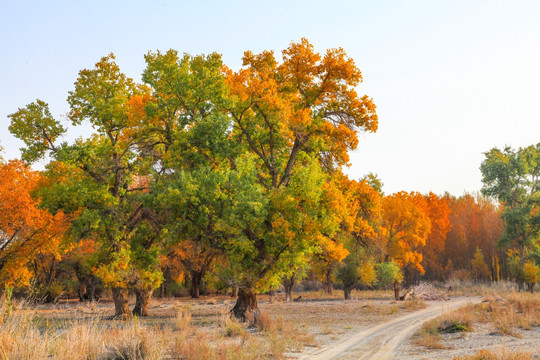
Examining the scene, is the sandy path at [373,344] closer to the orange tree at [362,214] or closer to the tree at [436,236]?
the orange tree at [362,214]

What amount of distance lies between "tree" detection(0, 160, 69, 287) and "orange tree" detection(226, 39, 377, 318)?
12.8m

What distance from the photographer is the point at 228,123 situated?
2017cm

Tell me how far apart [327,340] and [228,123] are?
1041 cm

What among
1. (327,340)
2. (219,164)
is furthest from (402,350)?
(219,164)

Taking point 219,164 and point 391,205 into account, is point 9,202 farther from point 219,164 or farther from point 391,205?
point 391,205

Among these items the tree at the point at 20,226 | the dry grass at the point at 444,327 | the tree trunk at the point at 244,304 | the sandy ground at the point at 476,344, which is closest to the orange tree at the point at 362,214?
the dry grass at the point at 444,327

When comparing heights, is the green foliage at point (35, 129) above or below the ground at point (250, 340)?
above

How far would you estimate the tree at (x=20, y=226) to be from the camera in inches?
1026

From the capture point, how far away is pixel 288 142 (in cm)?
2203

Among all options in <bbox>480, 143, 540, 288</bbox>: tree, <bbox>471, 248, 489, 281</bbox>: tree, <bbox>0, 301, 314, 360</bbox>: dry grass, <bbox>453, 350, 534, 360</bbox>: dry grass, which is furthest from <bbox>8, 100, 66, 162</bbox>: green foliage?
<bbox>471, 248, 489, 281</bbox>: tree

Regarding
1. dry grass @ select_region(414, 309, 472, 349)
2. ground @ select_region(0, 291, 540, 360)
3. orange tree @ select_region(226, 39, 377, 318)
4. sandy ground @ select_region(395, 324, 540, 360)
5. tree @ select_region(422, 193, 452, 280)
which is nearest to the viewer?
ground @ select_region(0, 291, 540, 360)

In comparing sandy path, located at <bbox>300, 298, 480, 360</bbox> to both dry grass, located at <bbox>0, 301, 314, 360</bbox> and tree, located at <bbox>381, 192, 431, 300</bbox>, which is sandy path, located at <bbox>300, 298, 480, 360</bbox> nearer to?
dry grass, located at <bbox>0, 301, 314, 360</bbox>

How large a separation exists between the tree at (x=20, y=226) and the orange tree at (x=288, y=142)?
12.8 m

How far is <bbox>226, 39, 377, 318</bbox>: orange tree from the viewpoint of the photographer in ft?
59.7
